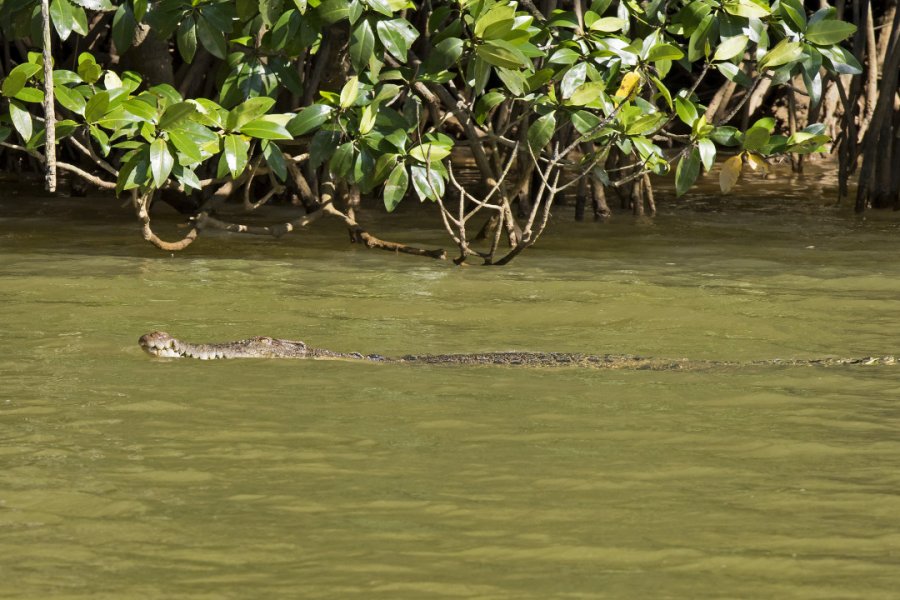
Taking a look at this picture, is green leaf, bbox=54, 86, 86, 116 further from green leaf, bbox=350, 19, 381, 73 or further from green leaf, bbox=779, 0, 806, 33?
green leaf, bbox=779, 0, 806, 33

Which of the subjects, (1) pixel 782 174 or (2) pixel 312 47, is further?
(1) pixel 782 174

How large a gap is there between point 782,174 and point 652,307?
6296mm

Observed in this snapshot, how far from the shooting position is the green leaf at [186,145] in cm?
612

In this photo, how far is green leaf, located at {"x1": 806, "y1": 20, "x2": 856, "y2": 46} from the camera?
6570 millimetres

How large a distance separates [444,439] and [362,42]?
2.98 m

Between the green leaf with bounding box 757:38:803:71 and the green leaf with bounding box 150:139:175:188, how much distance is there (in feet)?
8.97

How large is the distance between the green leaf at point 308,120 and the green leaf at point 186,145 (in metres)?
0.49

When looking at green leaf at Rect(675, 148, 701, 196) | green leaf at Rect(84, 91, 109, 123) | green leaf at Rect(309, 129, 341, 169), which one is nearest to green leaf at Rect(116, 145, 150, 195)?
green leaf at Rect(84, 91, 109, 123)

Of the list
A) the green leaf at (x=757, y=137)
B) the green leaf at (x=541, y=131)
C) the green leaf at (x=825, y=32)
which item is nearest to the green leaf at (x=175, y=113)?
the green leaf at (x=541, y=131)

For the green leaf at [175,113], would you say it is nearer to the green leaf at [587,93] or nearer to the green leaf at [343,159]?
the green leaf at [343,159]

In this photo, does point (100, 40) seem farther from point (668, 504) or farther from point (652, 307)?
point (668, 504)

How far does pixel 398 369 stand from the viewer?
4.76 meters

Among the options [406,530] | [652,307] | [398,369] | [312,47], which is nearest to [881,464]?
[406,530]

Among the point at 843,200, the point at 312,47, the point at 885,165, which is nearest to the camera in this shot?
the point at 312,47
